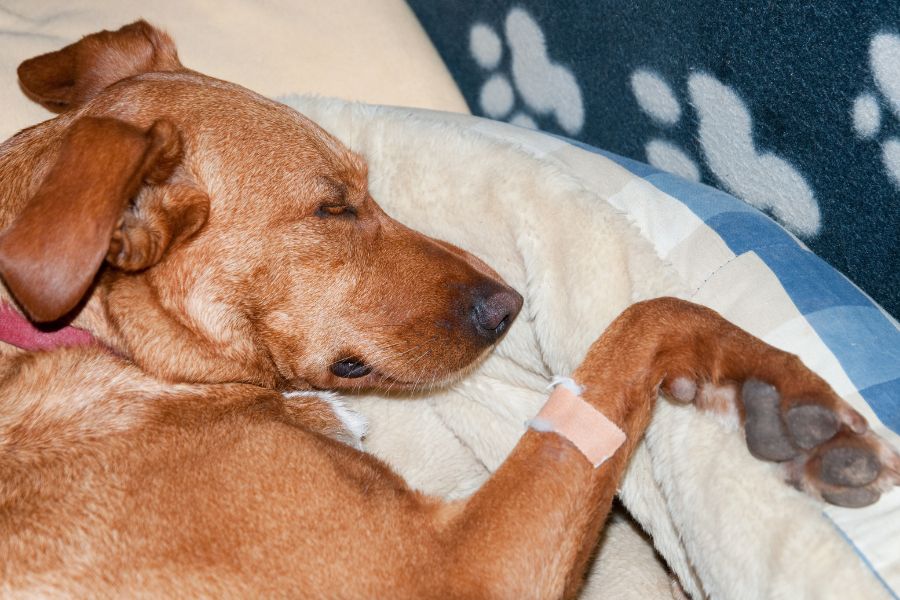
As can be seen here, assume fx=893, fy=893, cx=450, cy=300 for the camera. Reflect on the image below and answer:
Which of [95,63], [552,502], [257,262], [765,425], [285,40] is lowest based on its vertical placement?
[552,502]

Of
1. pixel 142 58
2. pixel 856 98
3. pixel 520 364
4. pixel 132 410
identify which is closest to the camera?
pixel 132 410

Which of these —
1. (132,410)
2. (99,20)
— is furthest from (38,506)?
(99,20)

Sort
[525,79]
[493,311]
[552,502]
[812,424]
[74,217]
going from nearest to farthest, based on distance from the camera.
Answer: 1. [74,217]
2. [812,424]
3. [552,502]
4. [493,311]
5. [525,79]

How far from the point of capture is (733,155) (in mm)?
2754

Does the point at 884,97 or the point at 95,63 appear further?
the point at 95,63

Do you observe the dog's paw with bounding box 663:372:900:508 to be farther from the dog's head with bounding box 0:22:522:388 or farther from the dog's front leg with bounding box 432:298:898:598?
the dog's head with bounding box 0:22:522:388

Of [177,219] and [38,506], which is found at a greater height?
[177,219]

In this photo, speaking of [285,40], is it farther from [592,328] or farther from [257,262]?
[592,328]

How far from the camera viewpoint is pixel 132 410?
2.14 m

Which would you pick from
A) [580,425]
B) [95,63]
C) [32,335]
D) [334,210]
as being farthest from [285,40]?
[580,425]

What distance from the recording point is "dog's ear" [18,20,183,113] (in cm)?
271

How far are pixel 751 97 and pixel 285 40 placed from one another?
1817 millimetres

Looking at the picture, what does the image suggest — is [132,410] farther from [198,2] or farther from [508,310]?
[198,2]

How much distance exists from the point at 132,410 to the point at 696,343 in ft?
4.51
